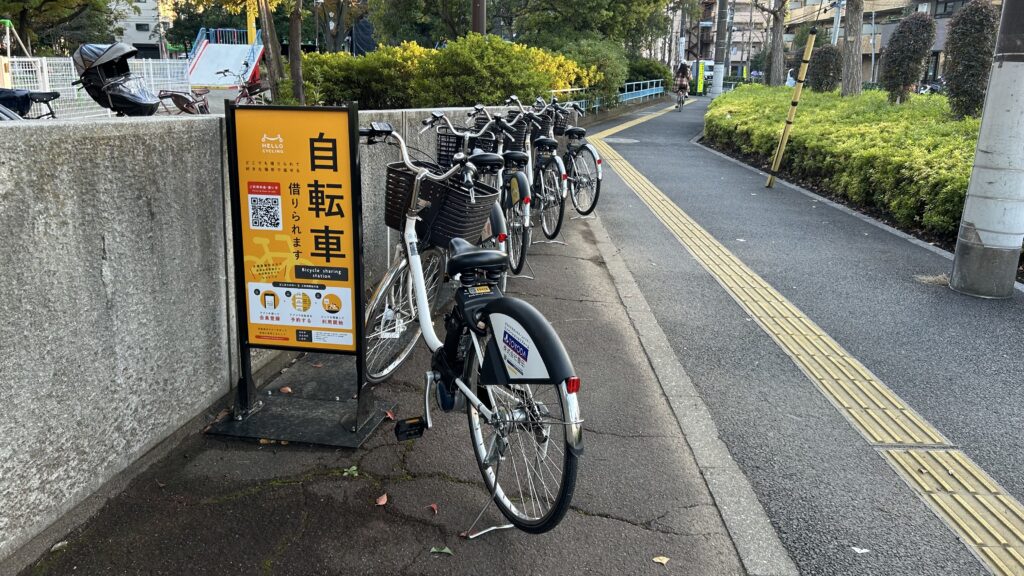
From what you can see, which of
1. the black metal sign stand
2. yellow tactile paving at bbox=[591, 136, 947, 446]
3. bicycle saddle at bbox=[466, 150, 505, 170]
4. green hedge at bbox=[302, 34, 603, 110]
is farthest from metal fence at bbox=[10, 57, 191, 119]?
bicycle saddle at bbox=[466, 150, 505, 170]

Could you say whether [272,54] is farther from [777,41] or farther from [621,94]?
[777,41]

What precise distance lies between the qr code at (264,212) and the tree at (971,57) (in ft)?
38.7

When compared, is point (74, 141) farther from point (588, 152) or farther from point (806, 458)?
point (588, 152)

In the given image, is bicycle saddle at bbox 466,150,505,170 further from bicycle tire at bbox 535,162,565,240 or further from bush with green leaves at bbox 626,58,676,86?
bush with green leaves at bbox 626,58,676,86

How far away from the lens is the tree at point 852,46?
1998cm

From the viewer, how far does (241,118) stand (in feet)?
11.7

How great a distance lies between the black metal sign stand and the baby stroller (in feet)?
10.6

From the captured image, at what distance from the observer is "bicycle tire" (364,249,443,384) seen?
4.34 metres

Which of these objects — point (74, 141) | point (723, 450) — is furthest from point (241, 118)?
point (723, 450)

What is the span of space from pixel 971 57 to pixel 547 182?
8.08 metres

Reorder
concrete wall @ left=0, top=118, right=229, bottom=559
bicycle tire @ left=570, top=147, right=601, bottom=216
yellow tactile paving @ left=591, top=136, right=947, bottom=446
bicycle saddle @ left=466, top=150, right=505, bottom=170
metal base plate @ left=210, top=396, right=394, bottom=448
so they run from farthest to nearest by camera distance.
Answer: bicycle tire @ left=570, top=147, right=601, bottom=216
yellow tactile paving @ left=591, top=136, right=947, bottom=446
bicycle saddle @ left=466, top=150, right=505, bottom=170
metal base plate @ left=210, top=396, right=394, bottom=448
concrete wall @ left=0, top=118, right=229, bottom=559

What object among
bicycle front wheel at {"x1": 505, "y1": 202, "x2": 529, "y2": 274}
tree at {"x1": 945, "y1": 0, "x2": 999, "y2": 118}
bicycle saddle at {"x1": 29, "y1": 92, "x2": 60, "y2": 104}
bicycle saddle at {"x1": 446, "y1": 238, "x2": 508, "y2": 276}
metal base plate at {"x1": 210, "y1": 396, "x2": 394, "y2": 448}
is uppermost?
tree at {"x1": 945, "y1": 0, "x2": 999, "y2": 118}

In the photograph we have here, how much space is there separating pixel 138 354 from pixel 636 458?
2167 mm

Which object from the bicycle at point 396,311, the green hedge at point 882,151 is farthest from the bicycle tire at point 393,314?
the green hedge at point 882,151
